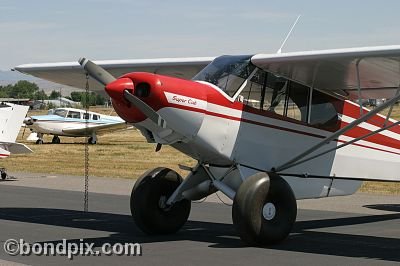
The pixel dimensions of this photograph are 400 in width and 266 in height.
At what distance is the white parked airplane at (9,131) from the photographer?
866 inches

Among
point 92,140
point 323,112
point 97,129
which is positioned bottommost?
point 92,140

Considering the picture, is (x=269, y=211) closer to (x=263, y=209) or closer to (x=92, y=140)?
(x=263, y=209)

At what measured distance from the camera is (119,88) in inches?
340

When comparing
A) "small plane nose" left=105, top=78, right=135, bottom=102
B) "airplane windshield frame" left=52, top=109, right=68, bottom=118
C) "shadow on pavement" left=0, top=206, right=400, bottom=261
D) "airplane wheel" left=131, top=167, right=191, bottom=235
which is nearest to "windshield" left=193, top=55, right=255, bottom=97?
"small plane nose" left=105, top=78, right=135, bottom=102

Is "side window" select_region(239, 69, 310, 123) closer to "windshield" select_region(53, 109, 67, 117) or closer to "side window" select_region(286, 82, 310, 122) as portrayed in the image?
"side window" select_region(286, 82, 310, 122)

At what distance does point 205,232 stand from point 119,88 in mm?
3205

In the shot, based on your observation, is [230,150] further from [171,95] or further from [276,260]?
[276,260]

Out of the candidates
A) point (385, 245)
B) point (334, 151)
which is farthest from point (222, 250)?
point (334, 151)

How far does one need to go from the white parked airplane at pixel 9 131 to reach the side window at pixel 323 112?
1282cm

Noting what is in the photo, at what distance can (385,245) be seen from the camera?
959 cm

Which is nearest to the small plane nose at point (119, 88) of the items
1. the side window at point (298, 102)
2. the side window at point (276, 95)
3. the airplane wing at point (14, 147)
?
the side window at point (276, 95)

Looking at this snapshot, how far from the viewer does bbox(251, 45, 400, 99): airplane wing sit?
9617mm

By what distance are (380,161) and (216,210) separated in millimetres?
3797

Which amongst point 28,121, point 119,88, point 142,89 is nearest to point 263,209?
point 142,89
